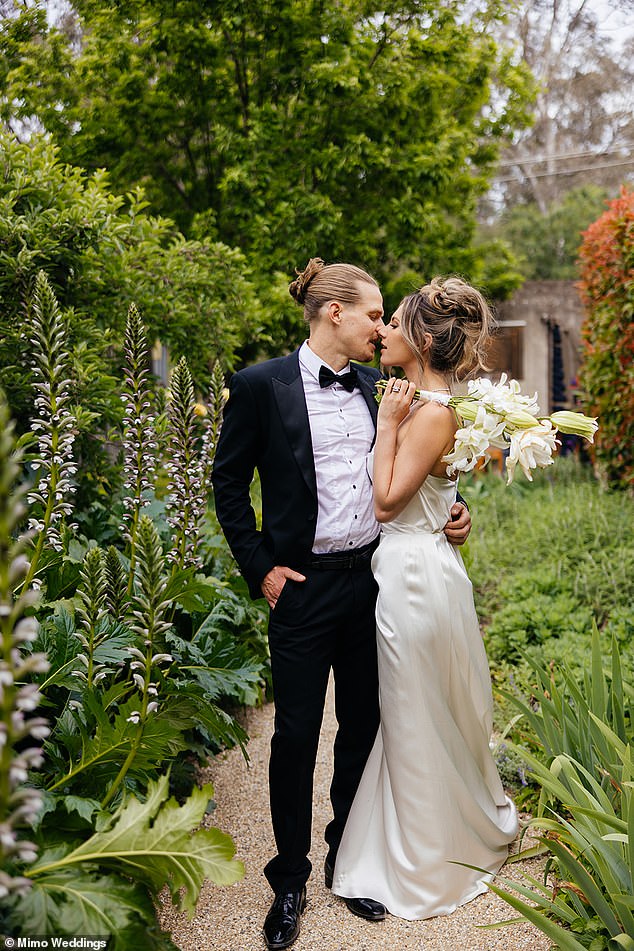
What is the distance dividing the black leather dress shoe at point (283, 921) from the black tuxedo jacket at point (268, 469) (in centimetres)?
107

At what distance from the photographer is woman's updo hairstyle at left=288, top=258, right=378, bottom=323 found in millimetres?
2963

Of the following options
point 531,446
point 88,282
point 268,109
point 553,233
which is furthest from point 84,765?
point 553,233

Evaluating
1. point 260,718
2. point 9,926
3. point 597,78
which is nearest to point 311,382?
point 9,926

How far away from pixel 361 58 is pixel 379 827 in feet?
26.1

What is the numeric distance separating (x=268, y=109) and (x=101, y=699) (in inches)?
286

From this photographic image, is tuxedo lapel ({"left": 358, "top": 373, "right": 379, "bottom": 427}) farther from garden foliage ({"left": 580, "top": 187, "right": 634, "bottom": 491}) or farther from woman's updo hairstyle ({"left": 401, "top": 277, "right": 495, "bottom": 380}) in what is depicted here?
garden foliage ({"left": 580, "top": 187, "right": 634, "bottom": 491})

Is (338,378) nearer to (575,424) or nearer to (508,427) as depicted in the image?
(508,427)

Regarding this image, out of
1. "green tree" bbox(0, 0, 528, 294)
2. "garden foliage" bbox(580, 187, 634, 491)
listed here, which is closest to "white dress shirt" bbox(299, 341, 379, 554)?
"garden foliage" bbox(580, 187, 634, 491)

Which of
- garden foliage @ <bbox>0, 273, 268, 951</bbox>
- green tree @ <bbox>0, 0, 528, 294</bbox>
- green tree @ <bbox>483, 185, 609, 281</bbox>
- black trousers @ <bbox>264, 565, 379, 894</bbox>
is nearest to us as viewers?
garden foliage @ <bbox>0, 273, 268, 951</bbox>

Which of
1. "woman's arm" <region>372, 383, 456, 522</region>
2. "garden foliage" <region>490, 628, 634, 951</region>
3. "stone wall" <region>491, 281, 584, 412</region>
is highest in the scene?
"woman's arm" <region>372, 383, 456, 522</region>

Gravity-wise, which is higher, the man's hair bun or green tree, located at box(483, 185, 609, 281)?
the man's hair bun

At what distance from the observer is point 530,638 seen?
5.06 metres

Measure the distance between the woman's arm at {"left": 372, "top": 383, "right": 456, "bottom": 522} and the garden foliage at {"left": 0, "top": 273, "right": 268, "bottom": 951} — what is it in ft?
2.29

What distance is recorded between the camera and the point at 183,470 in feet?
10.3
